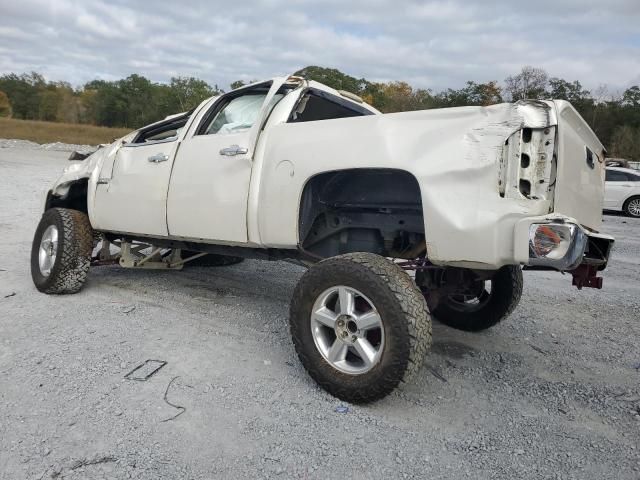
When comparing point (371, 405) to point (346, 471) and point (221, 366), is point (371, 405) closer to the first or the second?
point (346, 471)

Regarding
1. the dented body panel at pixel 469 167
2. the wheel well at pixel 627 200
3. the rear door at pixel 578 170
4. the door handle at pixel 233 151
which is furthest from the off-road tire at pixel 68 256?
the wheel well at pixel 627 200

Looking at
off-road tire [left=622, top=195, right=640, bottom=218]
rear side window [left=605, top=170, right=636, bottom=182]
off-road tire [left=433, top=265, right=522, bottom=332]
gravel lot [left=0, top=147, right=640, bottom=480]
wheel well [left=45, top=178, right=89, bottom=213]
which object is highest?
wheel well [left=45, top=178, right=89, bottom=213]

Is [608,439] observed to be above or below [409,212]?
below

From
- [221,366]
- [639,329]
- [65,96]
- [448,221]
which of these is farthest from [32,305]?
[65,96]

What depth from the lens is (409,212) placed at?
3.59 metres

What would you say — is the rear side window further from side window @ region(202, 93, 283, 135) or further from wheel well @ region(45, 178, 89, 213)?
wheel well @ region(45, 178, 89, 213)

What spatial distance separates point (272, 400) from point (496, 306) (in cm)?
205

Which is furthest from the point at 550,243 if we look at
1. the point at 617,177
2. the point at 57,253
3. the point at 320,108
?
the point at 617,177

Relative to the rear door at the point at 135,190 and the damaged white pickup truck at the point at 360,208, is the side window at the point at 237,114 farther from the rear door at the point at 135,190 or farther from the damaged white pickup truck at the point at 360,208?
the rear door at the point at 135,190

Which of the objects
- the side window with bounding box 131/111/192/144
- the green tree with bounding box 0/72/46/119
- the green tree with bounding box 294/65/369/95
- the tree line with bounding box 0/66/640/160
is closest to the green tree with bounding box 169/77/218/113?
the tree line with bounding box 0/66/640/160

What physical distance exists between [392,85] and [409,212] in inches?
2296

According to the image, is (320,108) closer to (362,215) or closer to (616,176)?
(362,215)

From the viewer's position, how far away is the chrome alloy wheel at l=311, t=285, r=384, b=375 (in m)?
2.92

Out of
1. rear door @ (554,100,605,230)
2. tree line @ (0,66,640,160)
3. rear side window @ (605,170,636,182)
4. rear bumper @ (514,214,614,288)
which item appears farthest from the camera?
tree line @ (0,66,640,160)
